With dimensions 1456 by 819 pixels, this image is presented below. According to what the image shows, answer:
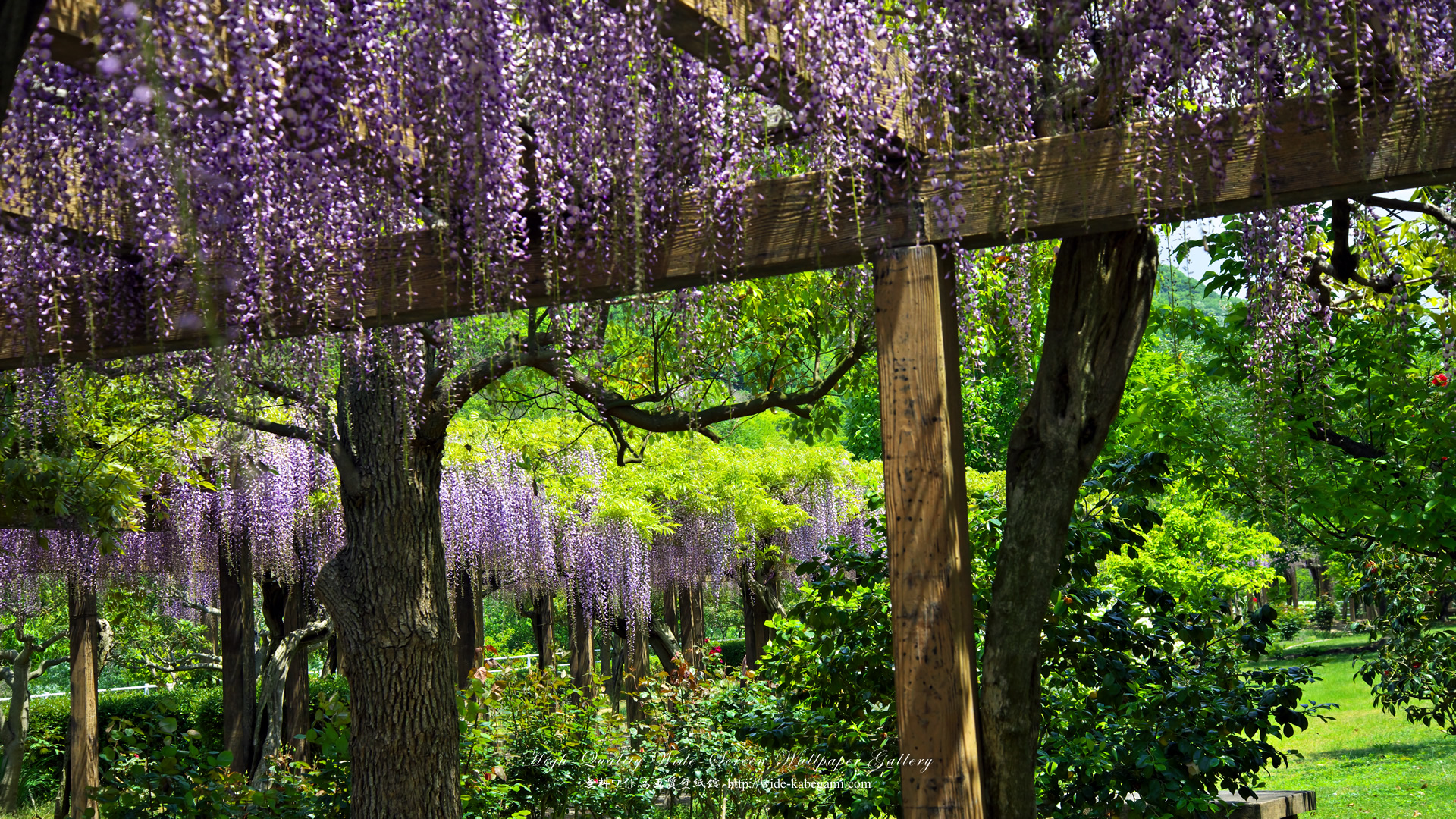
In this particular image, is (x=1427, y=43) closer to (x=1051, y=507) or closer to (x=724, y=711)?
(x=1051, y=507)

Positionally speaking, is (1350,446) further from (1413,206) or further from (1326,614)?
(1326,614)

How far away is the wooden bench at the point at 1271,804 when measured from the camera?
555 cm

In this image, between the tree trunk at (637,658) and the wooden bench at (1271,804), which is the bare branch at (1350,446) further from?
the tree trunk at (637,658)

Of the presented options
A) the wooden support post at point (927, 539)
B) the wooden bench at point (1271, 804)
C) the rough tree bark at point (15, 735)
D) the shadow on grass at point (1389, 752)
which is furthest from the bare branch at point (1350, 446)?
the rough tree bark at point (15, 735)

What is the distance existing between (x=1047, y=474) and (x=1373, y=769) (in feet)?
32.1

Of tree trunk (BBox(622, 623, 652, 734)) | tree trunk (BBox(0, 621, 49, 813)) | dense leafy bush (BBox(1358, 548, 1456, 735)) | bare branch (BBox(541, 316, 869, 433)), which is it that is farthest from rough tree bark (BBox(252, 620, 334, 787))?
dense leafy bush (BBox(1358, 548, 1456, 735))

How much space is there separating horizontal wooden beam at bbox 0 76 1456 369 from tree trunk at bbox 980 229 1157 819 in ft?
1.78

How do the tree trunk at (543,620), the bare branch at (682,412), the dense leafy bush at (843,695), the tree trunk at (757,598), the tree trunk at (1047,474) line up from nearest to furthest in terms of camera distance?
1. the tree trunk at (1047,474)
2. the dense leafy bush at (843,695)
3. the bare branch at (682,412)
4. the tree trunk at (543,620)
5. the tree trunk at (757,598)

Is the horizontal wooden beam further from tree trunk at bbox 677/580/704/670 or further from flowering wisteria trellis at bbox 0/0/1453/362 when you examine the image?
tree trunk at bbox 677/580/704/670

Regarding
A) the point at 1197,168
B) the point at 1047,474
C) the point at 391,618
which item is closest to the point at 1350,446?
the point at 1047,474

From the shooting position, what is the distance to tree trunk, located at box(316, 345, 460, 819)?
17.0 feet

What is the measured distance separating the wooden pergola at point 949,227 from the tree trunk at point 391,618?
2.65 m

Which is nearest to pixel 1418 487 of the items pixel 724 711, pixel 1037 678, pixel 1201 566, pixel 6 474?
pixel 1037 678

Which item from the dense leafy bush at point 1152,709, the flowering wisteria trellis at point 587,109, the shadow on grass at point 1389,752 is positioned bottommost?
the shadow on grass at point 1389,752
